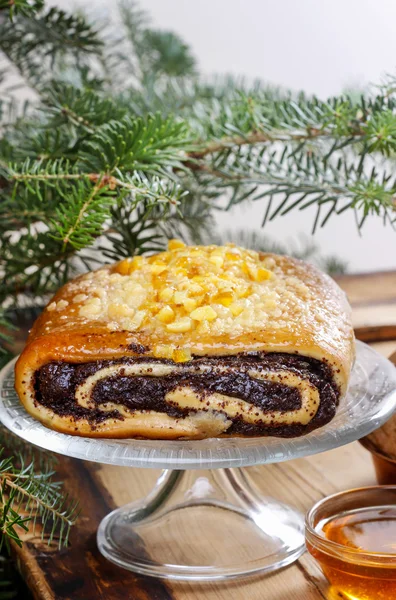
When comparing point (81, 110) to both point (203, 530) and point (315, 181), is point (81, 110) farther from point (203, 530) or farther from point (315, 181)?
point (203, 530)

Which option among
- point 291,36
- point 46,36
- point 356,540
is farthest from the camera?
point 291,36

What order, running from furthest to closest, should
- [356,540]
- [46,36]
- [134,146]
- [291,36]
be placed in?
[291,36] < [46,36] < [134,146] < [356,540]

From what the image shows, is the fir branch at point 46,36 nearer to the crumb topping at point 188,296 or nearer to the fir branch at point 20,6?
the fir branch at point 20,6

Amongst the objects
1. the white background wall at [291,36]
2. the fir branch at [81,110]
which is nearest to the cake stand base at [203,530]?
the fir branch at [81,110]

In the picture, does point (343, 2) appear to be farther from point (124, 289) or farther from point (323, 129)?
point (124, 289)

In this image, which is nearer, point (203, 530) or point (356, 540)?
point (356, 540)

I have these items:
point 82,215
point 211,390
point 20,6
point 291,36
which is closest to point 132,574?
point 211,390

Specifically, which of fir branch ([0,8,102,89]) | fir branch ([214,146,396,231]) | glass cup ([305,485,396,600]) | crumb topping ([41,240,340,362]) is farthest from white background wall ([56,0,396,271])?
glass cup ([305,485,396,600])
